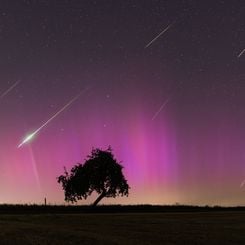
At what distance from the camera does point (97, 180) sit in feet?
319

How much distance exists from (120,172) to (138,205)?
9955 millimetres

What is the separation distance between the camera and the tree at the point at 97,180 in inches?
3831

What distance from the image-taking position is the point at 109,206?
90.1m

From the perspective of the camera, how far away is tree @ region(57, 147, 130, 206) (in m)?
97.3
